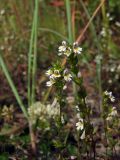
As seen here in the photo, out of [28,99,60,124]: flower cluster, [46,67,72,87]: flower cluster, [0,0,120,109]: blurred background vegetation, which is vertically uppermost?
[0,0,120,109]: blurred background vegetation

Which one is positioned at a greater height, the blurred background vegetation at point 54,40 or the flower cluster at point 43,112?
the blurred background vegetation at point 54,40

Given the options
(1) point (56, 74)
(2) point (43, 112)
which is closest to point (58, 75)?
(1) point (56, 74)

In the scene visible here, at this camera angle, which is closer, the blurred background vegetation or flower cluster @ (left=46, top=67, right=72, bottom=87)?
flower cluster @ (left=46, top=67, right=72, bottom=87)

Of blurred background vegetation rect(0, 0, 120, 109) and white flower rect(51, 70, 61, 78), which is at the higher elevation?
blurred background vegetation rect(0, 0, 120, 109)

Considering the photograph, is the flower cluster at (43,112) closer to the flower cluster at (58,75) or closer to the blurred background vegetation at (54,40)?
the blurred background vegetation at (54,40)

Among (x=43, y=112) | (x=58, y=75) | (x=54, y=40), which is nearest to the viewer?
(x=58, y=75)

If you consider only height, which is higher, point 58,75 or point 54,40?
point 54,40

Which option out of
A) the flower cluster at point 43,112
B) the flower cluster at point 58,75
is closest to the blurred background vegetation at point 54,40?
the flower cluster at point 43,112

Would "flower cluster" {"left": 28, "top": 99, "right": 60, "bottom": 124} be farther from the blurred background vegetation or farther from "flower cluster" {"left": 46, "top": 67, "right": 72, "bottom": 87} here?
"flower cluster" {"left": 46, "top": 67, "right": 72, "bottom": 87}

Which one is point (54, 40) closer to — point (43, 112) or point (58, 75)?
A: point (43, 112)

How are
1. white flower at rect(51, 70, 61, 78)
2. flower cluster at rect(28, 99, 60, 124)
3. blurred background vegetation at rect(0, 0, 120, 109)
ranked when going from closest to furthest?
white flower at rect(51, 70, 61, 78) < flower cluster at rect(28, 99, 60, 124) < blurred background vegetation at rect(0, 0, 120, 109)

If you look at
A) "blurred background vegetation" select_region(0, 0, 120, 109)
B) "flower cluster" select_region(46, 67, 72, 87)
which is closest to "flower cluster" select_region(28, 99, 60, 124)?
"blurred background vegetation" select_region(0, 0, 120, 109)

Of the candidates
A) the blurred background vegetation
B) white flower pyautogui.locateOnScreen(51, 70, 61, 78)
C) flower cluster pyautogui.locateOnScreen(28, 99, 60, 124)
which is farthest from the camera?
the blurred background vegetation
